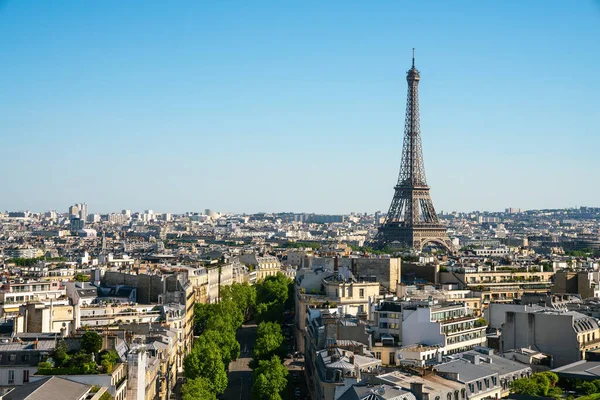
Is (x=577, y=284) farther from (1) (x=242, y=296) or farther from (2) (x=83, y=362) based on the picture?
(2) (x=83, y=362)

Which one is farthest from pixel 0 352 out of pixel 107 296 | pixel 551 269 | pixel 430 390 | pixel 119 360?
pixel 551 269

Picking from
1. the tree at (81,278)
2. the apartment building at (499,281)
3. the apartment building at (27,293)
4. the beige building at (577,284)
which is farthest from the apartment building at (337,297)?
the tree at (81,278)

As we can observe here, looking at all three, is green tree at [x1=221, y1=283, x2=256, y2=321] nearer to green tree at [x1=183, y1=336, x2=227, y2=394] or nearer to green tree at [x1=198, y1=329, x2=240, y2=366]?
green tree at [x1=198, y1=329, x2=240, y2=366]

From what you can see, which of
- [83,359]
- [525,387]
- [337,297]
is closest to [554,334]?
[525,387]

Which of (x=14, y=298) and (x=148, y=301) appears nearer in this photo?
(x=14, y=298)

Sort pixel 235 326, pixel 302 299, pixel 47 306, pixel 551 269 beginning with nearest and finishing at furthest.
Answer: pixel 47 306 < pixel 302 299 < pixel 235 326 < pixel 551 269

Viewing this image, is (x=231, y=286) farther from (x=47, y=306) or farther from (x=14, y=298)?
(x=47, y=306)

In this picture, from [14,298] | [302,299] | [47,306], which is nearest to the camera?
[47,306]
